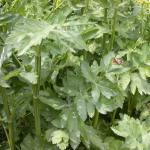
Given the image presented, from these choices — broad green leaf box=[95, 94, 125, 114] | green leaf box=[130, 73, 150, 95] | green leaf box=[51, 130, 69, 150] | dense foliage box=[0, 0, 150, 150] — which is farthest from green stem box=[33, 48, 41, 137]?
green leaf box=[130, 73, 150, 95]

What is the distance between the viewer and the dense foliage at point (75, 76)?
1631 mm

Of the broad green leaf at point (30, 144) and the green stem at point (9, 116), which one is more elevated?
the green stem at point (9, 116)

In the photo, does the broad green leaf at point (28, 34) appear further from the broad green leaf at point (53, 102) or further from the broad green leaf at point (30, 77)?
the broad green leaf at point (53, 102)

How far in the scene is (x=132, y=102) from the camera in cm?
210

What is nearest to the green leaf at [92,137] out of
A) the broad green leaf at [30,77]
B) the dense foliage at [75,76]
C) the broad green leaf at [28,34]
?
the dense foliage at [75,76]

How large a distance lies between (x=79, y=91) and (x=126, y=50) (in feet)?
0.99

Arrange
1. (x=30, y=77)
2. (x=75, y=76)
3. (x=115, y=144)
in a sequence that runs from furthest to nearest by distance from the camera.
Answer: (x=115, y=144) → (x=75, y=76) → (x=30, y=77)

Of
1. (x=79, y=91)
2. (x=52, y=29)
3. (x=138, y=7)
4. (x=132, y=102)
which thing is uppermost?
(x=52, y=29)

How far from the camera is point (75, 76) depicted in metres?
1.75

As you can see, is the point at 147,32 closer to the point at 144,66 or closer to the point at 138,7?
the point at 138,7

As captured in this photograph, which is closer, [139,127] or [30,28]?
[30,28]

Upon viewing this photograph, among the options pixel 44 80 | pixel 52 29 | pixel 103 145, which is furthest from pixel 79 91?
pixel 52 29

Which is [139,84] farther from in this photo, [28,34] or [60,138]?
[28,34]

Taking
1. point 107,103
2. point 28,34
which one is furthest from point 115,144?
point 28,34
